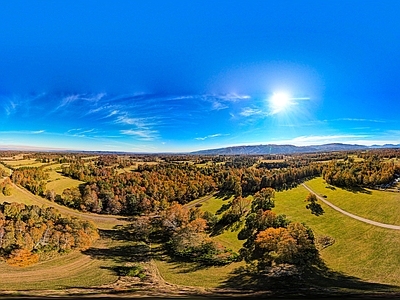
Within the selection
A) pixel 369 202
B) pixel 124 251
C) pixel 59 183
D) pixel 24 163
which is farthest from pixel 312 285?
pixel 24 163

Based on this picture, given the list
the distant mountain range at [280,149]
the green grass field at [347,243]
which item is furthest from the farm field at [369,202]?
the distant mountain range at [280,149]

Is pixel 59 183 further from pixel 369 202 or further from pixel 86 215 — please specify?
pixel 369 202

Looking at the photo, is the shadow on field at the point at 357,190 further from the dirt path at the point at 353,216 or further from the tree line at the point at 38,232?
the tree line at the point at 38,232

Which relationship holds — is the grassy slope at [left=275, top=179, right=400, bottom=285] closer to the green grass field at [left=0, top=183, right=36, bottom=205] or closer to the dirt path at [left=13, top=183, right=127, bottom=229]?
the dirt path at [left=13, top=183, right=127, bottom=229]

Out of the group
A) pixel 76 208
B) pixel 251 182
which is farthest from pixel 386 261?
pixel 76 208

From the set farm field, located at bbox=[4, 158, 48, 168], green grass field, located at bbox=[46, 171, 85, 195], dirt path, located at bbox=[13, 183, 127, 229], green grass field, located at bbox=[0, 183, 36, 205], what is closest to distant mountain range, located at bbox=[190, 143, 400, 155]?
dirt path, located at bbox=[13, 183, 127, 229]
